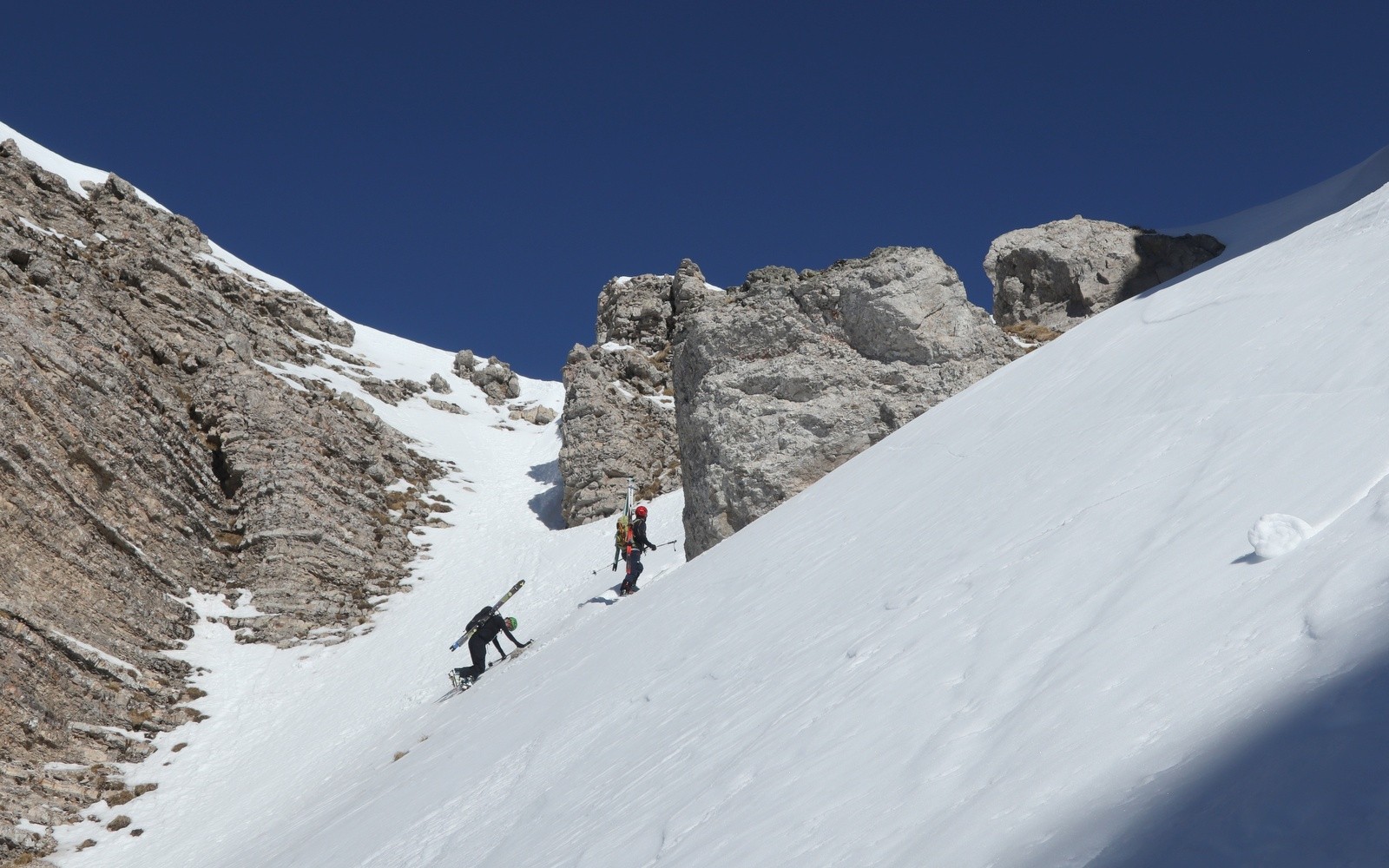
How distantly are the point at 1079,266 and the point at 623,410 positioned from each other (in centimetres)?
1883

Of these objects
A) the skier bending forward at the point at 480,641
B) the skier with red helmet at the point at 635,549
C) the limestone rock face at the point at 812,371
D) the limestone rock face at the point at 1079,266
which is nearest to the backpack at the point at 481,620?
the skier bending forward at the point at 480,641

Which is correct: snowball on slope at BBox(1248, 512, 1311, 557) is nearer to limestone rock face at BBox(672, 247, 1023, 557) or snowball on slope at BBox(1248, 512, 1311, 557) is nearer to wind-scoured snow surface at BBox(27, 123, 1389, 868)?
wind-scoured snow surface at BBox(27, 123, 1389, 868)

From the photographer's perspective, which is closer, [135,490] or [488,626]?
[488,626]

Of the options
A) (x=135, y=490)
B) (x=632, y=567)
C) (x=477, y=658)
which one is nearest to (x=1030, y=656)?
(x=632, y=567)

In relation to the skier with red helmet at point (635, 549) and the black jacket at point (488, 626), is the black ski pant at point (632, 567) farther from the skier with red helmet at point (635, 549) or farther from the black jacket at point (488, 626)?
the black jacket at point (488, 626)

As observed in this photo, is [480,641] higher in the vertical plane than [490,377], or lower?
lower

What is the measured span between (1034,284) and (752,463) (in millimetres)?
25342

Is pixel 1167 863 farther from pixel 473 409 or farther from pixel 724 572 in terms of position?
pixel 473 409

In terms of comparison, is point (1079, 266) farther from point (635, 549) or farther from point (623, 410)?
point (635, 549)

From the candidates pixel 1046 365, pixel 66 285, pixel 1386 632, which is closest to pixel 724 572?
pixel 1046 365

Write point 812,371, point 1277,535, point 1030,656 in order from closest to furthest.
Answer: point 1277,535, point 1030,656, point 812,371

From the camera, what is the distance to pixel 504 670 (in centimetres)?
1720

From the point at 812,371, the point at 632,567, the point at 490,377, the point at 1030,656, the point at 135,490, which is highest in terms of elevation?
the point at 490,377

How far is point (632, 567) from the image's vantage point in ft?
65.5
